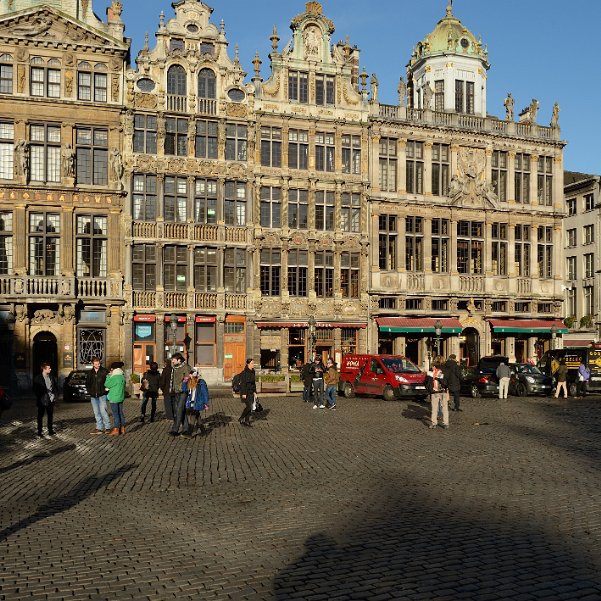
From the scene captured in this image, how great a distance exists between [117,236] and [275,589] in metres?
34.9

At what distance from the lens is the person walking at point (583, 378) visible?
34.9 m

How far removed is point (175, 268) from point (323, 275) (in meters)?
8.50

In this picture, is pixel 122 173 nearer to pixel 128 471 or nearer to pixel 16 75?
pixel 16 75

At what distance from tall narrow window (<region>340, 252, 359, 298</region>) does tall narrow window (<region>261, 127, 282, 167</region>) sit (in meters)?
6.59

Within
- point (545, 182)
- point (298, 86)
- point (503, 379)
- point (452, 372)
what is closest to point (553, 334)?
point (545, 182)

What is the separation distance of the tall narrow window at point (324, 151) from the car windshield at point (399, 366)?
1587 centimetres

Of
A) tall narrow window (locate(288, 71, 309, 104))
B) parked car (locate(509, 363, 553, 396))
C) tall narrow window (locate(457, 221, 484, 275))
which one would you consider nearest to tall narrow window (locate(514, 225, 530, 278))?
tall narrow window (locate(457, 221, 484, 275))

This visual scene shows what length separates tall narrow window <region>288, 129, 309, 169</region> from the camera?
4419 centimetres

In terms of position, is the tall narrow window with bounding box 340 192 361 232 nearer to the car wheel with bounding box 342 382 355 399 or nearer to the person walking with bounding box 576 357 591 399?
the car wheel with bounding box 342 382 355 399

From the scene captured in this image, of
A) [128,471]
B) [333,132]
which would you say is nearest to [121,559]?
[128,471]

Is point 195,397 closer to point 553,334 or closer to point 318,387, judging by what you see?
point 318,387

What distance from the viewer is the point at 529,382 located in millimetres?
35469

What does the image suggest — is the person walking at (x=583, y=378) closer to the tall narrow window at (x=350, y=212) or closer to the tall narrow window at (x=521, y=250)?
the tall narrow window at (x=521, y=250)

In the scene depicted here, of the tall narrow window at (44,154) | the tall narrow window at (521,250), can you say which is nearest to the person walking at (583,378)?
the tall narrow window at (521,250)
